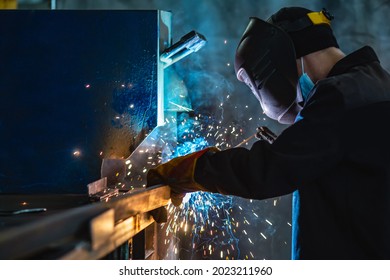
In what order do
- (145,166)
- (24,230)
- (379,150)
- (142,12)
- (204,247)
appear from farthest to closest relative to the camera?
(204,247) → (145,166) → (142,12) → (379,150) → (24,230)

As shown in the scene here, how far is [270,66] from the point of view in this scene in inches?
66.8

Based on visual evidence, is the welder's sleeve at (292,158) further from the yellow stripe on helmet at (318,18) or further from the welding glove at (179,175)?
the yellow stripe on helmet at (318,18)

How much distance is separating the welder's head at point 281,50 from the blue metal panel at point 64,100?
53 centimetres

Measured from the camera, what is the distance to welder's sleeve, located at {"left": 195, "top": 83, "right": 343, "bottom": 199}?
1.24 meters

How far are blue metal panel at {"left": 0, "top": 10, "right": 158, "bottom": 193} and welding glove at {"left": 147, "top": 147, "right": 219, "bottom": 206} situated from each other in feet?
1.78

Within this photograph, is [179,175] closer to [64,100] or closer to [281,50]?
[281,50]

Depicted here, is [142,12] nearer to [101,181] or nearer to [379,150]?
[101,181]

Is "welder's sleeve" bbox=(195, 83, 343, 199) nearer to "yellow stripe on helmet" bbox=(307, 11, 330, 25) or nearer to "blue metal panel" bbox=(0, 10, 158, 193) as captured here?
"yellow stripe on helmet" bbox=(307, 11, 330, 25)

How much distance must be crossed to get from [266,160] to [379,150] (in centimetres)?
36

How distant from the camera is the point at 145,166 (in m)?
2.60

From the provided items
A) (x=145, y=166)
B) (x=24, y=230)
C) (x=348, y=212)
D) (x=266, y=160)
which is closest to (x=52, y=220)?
(x=24, y=230)

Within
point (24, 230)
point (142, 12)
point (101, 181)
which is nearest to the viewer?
point (24, 230)

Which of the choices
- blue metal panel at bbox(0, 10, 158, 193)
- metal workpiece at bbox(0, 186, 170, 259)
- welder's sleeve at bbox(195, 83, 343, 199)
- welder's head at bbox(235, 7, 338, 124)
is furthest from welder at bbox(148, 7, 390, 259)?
blue metal panel at bbox(0, 10, 158, 193)

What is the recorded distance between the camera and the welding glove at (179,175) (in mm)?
1435
